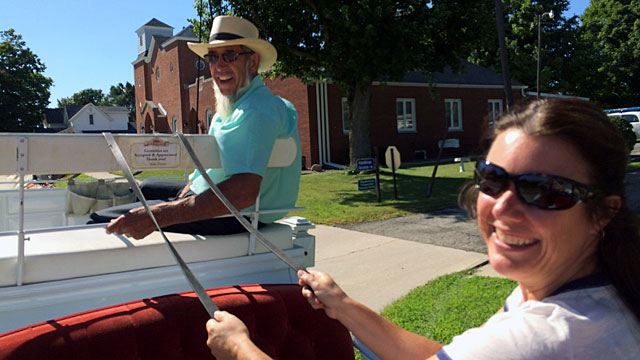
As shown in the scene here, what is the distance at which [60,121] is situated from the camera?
188 ft

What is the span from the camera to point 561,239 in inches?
41.0

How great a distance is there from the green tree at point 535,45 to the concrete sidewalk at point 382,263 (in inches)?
1168

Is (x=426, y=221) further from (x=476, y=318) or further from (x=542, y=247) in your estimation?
(x=542, y=247)

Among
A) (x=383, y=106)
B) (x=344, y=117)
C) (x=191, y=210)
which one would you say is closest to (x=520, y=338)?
(x=191, y=210)

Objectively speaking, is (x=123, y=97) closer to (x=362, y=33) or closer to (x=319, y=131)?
(x=319, y=131)

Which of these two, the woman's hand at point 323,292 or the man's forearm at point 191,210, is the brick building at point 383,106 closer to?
the man's forearm at point 191,210

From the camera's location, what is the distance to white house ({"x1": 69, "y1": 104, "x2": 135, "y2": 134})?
50.7 m

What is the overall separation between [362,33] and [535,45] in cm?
2691

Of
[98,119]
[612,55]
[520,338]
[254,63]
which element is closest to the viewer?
[520,338]

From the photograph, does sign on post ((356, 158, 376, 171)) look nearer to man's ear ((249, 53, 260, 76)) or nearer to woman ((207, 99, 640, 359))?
man's ear ((249, 53, 260, 76))

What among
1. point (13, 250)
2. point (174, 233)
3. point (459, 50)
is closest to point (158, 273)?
point (174, 233)

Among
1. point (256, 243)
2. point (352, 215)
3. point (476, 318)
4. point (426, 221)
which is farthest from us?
point (352, 215)

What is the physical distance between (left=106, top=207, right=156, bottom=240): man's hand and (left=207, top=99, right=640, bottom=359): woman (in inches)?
51.6

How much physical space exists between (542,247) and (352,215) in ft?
24.9
